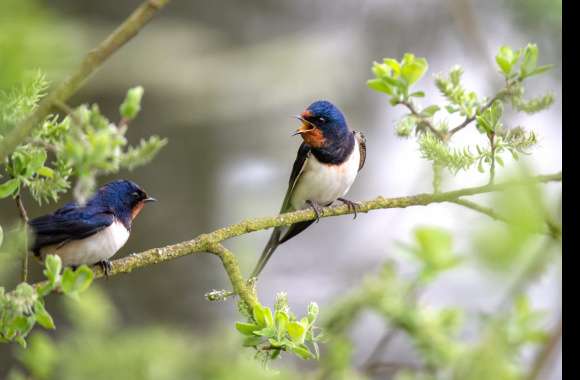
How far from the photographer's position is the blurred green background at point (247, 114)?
5.09 m

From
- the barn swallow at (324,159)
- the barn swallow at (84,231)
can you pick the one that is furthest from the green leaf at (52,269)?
the barn swallow at (324,159)

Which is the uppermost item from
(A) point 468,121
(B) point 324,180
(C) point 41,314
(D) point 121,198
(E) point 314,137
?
(E) point 314,137

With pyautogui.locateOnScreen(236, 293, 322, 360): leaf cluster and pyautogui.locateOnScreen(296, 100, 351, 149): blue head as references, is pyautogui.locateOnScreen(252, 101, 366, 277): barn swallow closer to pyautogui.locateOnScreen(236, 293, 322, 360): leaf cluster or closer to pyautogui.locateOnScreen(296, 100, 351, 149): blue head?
pyautogui.locateOnScreen(296, 100, 351, 149): blue head

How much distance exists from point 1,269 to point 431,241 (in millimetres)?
1430

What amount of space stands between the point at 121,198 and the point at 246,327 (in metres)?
1.52

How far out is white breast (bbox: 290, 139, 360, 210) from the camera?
315cm

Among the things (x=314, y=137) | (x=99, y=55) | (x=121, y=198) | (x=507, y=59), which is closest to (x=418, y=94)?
(x=507, y=59)

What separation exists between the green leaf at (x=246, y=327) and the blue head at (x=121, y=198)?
143 centimetres

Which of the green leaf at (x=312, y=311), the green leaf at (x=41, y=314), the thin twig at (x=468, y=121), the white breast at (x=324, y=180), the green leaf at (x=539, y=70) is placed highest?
the white breast at (x=324, y=180)

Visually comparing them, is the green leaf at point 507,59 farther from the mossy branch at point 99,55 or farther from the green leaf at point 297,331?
the mossy branch at point 99,55

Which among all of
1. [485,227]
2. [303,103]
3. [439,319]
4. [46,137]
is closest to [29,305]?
[46,137]

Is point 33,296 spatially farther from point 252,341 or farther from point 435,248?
point 435,248

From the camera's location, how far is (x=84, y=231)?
250 cm

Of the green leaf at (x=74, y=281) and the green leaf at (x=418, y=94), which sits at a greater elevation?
the green leaf at (x=418, y=94)
